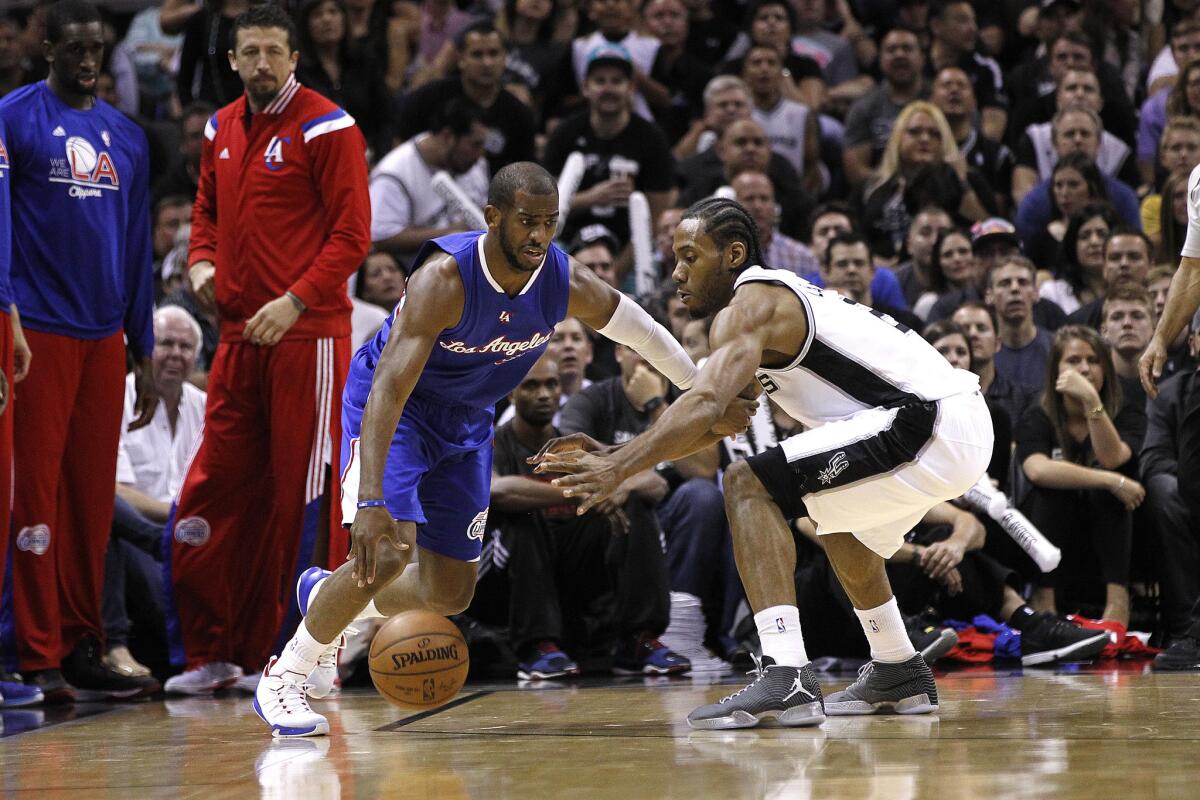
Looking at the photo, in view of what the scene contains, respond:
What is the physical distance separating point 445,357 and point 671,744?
4.98 feet

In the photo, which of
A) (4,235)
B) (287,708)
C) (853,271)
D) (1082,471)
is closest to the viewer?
(287,708)

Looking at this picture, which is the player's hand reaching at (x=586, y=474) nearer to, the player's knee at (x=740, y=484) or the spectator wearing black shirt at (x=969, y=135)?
the player's knee at (x=740, y=484)

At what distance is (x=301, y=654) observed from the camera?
5105mm

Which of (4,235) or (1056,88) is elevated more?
(1056,88)

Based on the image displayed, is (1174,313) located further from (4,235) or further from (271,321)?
(4,235)

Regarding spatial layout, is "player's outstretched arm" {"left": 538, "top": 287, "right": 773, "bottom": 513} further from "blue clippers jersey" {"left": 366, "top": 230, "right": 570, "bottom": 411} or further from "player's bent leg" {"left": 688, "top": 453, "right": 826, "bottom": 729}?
"blue clippers jersey" {"left": 366, "top": 230, "right": 570, "bottom": 411}

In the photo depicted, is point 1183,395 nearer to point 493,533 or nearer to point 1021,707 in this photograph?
point 1021,707

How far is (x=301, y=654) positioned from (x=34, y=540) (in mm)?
1935

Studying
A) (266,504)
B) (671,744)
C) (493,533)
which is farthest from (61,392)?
(671,744)

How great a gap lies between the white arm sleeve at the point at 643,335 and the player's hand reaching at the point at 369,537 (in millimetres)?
1095

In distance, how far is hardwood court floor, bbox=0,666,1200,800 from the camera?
378 cm

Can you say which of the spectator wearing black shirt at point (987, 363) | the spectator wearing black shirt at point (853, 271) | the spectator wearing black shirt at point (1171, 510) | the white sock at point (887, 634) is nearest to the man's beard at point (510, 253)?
the white sock at point (887, 634)

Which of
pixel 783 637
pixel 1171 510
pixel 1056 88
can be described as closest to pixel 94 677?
pixel 783 637

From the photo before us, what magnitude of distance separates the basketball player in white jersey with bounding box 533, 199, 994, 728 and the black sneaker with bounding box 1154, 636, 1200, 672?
68.4 inches
